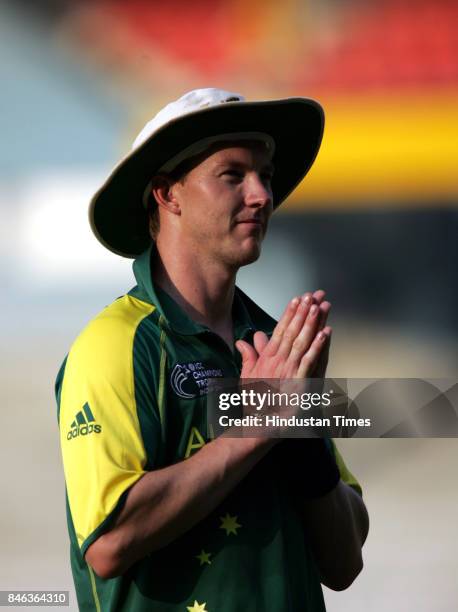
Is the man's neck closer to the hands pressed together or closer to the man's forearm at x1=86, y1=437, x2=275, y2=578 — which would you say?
the hands pressed together

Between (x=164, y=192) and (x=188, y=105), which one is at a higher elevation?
(x=188, y=105)

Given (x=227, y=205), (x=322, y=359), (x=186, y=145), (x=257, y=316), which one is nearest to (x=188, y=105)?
(x=186, y=145)

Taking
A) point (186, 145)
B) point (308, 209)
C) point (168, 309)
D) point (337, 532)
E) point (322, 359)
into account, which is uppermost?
point (308, 209)

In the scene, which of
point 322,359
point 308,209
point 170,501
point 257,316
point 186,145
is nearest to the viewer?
point 170,501

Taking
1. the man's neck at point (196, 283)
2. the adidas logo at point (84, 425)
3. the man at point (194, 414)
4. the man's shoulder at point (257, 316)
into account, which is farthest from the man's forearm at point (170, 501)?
the man's shoulder at point (257, 316)

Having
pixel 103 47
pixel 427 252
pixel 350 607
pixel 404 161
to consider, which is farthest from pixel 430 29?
pixel 350 607

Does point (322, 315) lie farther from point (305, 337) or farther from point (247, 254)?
point (247, 254)

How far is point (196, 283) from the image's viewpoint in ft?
6.63

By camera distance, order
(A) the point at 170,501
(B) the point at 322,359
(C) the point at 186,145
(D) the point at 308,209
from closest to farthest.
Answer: (A) the point at 170,501 < (B) the point at 322,359 < (C) the point at 186,145 < (D) the point at 308,209

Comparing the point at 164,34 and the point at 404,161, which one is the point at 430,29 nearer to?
the point at 404,161

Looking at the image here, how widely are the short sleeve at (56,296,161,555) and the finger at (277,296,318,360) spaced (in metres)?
0.23

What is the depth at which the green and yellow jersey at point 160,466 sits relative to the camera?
1745mm

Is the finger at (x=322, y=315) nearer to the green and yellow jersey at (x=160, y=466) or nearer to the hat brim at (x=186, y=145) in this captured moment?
the green and yellow jersey at (x=160, y=466)

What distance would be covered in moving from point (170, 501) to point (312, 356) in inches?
13.0
